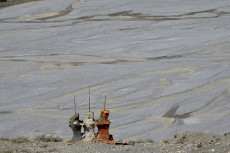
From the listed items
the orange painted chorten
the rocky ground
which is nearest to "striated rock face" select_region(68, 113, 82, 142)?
the orange painted chorten

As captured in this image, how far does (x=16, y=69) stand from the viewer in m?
23.4

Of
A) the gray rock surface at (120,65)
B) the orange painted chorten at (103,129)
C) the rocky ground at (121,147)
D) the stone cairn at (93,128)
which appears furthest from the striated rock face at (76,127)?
the gray rock surface at (120,65)

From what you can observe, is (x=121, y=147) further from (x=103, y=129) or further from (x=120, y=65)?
(x=120, y=65)

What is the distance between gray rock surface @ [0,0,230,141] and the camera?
15.8 metres

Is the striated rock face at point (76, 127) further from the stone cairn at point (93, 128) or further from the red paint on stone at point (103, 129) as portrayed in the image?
the red paint on stone at point (103, 129)

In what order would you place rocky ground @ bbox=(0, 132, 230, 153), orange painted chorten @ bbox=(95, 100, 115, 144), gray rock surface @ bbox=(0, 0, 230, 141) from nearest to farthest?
rocky ground @ bbox=(0, 132, 230, 153), orange painted chorten @ bbox=(95, 100, 115, 144), gray rock surface @ bbox=(0, 0, 230, 141)

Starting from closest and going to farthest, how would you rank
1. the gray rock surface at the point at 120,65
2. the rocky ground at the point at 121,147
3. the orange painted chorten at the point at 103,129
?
1. the rocky ground at the point at 121,147
2. the orange painted chorten at the point at 103,129
3. the gray rock surface at the point at 120,65

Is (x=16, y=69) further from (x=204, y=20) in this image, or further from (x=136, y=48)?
(x=204, y=20)

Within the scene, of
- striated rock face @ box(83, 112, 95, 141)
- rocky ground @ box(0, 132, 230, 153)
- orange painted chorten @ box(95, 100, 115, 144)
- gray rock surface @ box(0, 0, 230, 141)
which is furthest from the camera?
gray rock surface @ box(0, 0, 230, 141)

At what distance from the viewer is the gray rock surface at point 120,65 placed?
1578 cm

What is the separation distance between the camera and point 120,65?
23.4 meters

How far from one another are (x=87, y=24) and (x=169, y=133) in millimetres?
19643

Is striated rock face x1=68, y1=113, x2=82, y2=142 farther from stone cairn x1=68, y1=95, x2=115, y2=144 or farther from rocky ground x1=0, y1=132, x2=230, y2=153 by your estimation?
rocky ground x1=0, y1=132, x2=230, y2=153

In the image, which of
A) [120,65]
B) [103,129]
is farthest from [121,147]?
[120,65]
